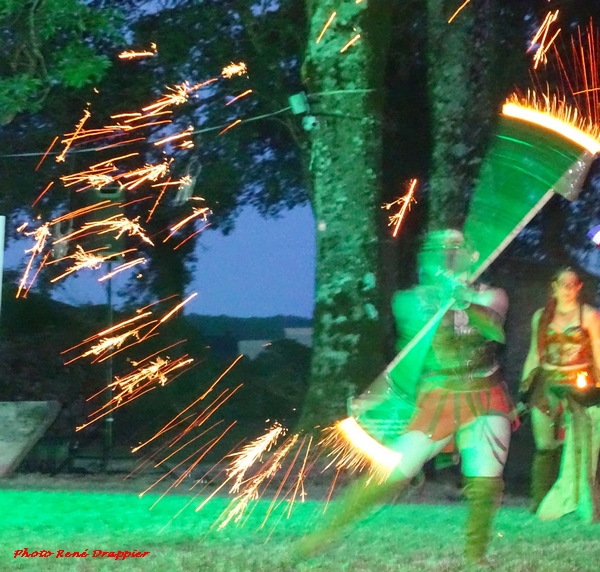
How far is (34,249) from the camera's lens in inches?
524

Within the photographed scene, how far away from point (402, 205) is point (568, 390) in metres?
4.88

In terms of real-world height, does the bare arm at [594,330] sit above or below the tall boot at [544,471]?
above

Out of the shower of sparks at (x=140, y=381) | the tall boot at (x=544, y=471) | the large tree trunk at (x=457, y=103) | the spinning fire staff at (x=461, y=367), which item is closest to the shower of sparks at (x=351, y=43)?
the large tree trunk at (x=457, y=103)

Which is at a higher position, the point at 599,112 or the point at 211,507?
the point at 599,112

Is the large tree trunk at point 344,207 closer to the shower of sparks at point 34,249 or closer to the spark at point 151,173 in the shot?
the spark at point 151,173

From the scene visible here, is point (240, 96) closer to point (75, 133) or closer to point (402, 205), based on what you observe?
point (75, 133)

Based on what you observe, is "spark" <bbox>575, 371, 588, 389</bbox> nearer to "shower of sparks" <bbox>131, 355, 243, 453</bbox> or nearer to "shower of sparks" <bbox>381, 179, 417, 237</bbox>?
"shower of sparks" <bbox>381, 179, 417, 237</bbox>

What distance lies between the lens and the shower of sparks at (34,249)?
12395 mm

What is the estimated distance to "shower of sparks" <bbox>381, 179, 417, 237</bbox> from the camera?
10781 millimetres

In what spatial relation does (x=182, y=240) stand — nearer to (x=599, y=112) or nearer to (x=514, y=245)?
(x=514, y=245)

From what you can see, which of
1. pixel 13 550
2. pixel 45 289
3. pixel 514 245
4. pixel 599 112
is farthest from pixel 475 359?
pixel 45 289

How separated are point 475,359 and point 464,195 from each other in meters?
4.48

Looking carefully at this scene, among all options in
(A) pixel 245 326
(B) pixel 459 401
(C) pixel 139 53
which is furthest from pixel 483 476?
(A) pixel 245 326

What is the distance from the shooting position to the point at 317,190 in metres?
8.96
